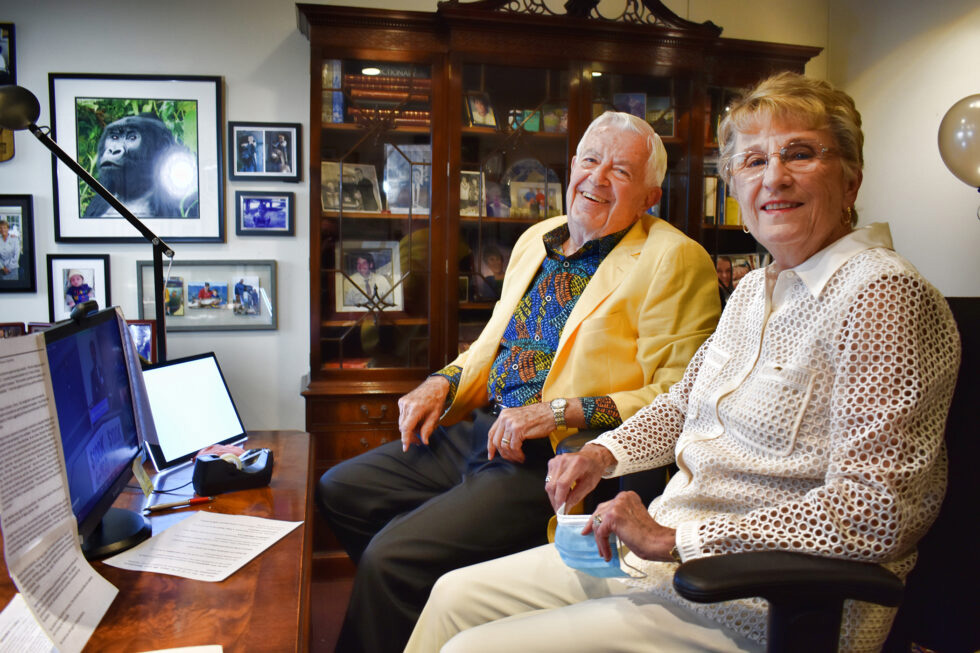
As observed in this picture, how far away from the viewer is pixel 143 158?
280 cm

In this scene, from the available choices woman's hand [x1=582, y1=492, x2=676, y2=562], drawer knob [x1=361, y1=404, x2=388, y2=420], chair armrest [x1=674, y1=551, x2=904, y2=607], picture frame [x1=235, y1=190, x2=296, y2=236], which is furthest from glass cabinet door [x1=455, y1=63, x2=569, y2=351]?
chair armrest [x1=674, y1=551, x2=904, y2=607]

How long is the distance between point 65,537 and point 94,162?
2422 millimetres

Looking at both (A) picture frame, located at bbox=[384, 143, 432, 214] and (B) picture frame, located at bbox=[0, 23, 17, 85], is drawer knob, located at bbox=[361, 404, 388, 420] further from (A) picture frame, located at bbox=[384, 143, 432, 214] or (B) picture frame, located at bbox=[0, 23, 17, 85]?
(B) picture frame, located at bbox=[0, 23, 17, 85]

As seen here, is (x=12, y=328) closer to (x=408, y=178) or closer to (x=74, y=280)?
(x=74, y=280)

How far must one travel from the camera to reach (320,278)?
2604 mm

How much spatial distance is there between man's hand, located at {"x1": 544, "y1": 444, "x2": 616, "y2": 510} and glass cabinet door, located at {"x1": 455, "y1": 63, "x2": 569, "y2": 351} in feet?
4.76

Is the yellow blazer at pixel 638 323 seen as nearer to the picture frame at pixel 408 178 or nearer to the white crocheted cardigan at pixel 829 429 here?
the white crocheted cardigan at pixel 829 429

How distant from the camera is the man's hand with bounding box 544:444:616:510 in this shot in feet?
4.17

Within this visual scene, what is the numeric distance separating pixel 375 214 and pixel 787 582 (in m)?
2.21

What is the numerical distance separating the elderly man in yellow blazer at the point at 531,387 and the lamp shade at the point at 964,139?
112cm

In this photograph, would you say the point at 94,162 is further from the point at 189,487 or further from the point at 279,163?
the point at 189,487

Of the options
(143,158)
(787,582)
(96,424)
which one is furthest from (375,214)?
(787,582)

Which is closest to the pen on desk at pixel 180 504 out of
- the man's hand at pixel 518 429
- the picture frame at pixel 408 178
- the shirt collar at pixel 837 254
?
the man's hand at pixel 518 429

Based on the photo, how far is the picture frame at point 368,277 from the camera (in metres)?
2.66
